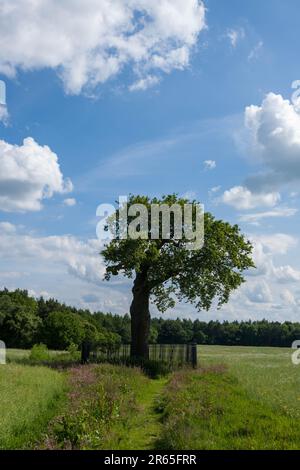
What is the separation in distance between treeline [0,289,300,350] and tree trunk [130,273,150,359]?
2894cm

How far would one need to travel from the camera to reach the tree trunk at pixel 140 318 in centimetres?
3622

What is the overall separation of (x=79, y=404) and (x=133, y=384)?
281 inches

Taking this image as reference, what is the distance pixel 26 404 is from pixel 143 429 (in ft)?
12.0

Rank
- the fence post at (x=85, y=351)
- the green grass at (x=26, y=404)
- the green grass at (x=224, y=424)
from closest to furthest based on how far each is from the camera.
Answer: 1. the green grass at (x=224, y=424)
2. the green grass at (x=26, y=404)
3. the fence post at (x=85, y=351)

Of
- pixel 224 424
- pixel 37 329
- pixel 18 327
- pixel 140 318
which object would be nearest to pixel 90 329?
pixel 37 329

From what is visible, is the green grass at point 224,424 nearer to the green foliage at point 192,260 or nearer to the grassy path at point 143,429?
the grassy path at point 143,429

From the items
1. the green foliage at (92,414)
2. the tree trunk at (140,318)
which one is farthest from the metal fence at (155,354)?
the green foliage at (92,414)

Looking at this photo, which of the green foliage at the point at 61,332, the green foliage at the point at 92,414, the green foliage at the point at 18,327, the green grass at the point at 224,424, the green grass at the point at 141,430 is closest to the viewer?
the green grass at the point at 224,424

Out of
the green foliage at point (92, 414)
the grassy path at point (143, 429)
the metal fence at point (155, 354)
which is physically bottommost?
the grassy path at point (143, 429)

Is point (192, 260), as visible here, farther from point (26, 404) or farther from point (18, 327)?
point (18, 327)

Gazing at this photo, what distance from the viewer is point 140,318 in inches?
1427

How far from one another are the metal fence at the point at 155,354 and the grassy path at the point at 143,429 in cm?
1433

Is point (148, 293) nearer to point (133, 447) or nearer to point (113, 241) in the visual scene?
point (113, 241)
